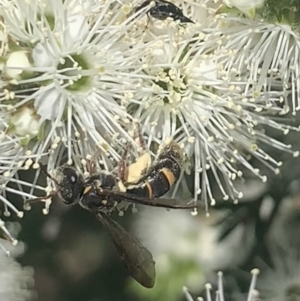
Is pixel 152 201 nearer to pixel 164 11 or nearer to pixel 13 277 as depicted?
pixel 164 11

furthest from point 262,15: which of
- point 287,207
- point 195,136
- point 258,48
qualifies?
point 287,207

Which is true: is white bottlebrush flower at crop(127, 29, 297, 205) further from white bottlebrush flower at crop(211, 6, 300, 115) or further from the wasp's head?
the wasp's head

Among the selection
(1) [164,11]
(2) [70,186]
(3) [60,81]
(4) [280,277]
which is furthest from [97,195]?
(4) [280,277]

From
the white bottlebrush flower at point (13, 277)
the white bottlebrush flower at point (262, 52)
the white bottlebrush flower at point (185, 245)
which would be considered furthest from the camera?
the white bottlebrush flower at point (185, 245)

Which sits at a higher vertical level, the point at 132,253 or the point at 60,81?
the point at 60,81

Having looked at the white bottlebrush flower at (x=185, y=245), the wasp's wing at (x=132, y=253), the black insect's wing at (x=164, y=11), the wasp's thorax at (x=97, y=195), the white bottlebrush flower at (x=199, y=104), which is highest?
the black insect's wing at (x=164, y=11)

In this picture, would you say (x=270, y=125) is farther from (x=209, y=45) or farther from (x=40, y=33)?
(x=40, y=33)

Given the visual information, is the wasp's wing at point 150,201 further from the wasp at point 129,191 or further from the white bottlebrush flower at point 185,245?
the white bottlebrush flower at point 185,245

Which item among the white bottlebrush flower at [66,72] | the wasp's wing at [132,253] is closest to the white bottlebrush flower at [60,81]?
the white bottlebrush flower at [66,72]
